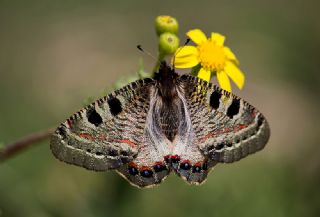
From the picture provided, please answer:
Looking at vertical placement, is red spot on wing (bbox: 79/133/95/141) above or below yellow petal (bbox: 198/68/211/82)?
below

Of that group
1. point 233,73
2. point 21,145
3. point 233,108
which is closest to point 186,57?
point 233,73

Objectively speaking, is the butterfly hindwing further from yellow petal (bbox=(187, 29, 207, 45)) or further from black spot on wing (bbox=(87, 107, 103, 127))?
yellow petal (bbox=(187, 29, 207, 45))

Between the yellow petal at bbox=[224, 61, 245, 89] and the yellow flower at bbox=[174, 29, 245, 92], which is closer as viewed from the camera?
the yellow flower at bbox=[174, 29, 245, 92]

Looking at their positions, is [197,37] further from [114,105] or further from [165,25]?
[114,105]

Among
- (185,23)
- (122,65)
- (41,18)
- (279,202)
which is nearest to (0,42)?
(41,18)

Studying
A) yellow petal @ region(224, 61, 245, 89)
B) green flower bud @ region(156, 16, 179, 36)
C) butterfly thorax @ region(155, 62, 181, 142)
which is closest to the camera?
butterfly thorax @ region(155, 62, 181, 142)

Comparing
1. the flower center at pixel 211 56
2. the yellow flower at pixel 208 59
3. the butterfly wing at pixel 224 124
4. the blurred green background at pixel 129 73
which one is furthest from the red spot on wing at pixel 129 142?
the blurred green background at pixel 129 73

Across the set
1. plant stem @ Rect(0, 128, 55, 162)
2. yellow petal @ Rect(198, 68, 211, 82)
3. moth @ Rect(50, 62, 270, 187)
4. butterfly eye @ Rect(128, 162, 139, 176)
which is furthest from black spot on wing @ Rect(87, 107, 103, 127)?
yellow petal @ Rect(198, 68, 211, 82)
